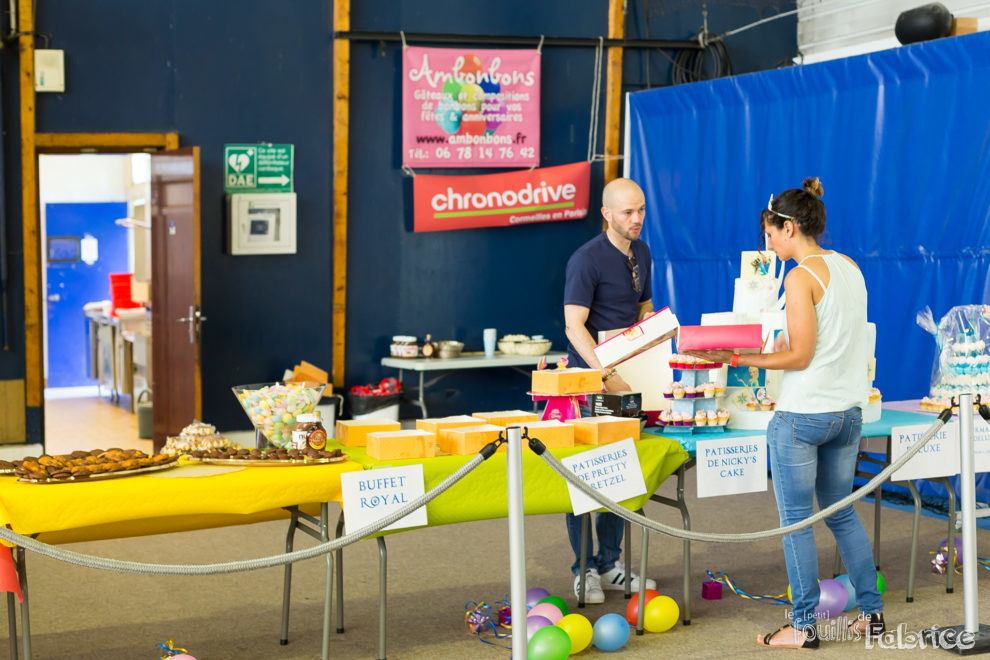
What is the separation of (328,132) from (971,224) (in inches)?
151

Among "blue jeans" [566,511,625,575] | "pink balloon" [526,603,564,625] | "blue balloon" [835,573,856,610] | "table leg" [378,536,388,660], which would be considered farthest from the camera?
"blue jeans" [566,511,625,575]

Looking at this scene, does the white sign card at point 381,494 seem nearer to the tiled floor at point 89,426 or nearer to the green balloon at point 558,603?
the green balloon at point 558,603

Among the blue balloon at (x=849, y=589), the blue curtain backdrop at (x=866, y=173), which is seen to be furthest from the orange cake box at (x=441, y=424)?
the blue curtain backdrop at (x=866, y=173)

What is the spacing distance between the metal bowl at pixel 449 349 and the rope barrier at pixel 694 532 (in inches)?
153

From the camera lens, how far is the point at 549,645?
3.39 m

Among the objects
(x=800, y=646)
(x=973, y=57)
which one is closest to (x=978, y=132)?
(x=973, y=57)

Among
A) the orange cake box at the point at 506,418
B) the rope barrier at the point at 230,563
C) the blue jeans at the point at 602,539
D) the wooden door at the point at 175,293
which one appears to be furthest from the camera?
the wooden door at the point at 175,293

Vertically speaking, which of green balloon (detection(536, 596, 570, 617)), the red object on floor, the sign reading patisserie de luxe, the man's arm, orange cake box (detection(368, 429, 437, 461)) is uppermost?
the sign reading patisserie de luxe

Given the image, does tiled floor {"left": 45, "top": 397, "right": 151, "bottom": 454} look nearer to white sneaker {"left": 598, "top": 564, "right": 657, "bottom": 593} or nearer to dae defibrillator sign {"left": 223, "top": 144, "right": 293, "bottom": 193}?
dae defibrillator sign {"left": 223, "top": 144, "right": 293, "bottom": 193}

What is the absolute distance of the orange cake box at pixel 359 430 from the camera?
11.8 feet

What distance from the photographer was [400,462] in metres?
3.33

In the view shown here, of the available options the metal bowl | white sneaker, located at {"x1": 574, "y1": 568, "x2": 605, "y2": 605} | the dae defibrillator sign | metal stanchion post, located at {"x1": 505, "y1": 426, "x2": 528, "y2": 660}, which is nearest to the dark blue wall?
the dae defibrillator sign

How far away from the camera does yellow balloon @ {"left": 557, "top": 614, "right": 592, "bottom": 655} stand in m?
3.59

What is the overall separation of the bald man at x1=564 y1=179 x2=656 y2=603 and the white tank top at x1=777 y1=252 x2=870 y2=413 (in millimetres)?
764
